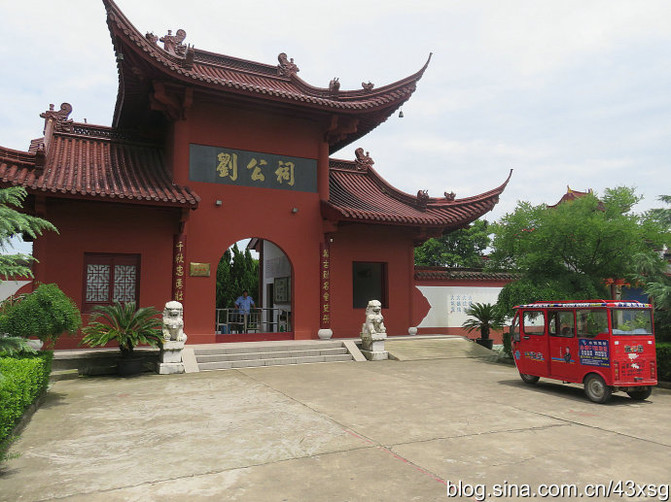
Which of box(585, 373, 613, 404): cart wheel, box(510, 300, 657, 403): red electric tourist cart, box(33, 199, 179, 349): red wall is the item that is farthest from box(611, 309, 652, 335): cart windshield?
box(33, 199, 179, 349): red wall

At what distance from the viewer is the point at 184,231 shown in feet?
35.7

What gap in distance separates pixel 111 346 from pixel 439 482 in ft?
28.4

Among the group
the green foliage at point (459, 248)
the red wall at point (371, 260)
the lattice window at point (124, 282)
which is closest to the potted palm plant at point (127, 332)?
the lattice window at point (124, 282)

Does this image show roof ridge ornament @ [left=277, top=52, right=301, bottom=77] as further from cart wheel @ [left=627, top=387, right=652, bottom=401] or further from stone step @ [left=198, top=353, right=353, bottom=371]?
cart wheel @ [left=627, top=387, right=652, bottom=401]

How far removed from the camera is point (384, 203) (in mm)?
13961

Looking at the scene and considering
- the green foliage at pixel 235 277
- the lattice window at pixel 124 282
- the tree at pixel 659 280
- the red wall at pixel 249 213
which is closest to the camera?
the tree at pixel 659 280

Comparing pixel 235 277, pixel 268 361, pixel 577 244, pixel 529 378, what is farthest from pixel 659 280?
pixel 235 277

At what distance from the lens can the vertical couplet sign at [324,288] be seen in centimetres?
1227

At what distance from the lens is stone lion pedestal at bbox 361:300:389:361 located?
36.1 feet

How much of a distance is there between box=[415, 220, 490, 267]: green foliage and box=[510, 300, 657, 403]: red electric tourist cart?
1737cm

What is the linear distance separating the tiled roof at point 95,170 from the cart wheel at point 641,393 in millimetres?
8520

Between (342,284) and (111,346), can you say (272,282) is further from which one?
(111,346)

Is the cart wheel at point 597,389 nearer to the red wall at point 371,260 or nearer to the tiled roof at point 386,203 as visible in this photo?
the tiled roof at point 386,203

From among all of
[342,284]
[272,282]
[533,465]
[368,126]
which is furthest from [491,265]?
[533,465]
